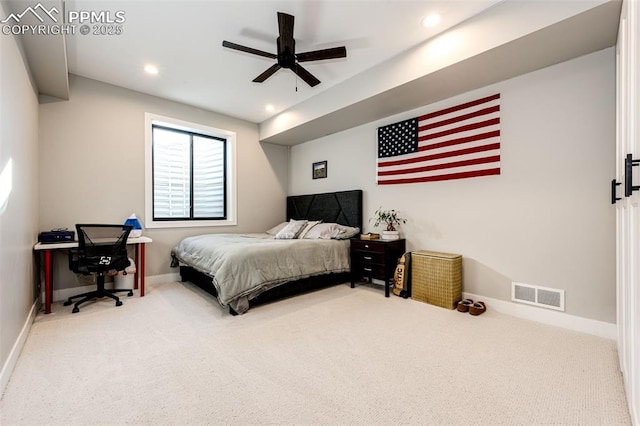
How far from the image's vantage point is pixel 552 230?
2729 millimetres

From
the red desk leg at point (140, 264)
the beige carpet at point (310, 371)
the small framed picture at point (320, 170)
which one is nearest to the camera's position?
the beige carpet at point (310, 371)

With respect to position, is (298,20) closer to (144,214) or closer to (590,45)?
(590,45)

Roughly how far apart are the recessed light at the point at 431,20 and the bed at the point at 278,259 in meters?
2.35

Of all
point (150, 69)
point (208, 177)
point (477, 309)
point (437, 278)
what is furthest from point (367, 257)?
point (150, 69)

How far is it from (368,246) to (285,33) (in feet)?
8.68

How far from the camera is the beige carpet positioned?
151 centimetres

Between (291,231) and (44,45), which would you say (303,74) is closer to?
(291,231)

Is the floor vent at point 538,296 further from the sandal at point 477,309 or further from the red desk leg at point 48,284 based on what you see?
the red desk leg at point 48,284

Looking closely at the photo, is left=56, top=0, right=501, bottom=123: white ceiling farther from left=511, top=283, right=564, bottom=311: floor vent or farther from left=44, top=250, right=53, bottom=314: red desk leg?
left=511, top=283, right=564, bottom=311: floor vent

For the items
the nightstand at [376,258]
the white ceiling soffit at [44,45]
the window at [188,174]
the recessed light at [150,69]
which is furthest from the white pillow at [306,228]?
the white ceiling soffit at [44,45]

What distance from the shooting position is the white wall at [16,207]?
1.86 m

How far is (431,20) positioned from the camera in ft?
8.52

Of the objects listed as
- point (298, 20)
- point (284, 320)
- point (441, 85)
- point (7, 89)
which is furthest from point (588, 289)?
point (7, 89)

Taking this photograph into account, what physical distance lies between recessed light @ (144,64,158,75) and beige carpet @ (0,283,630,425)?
287 centimetres
